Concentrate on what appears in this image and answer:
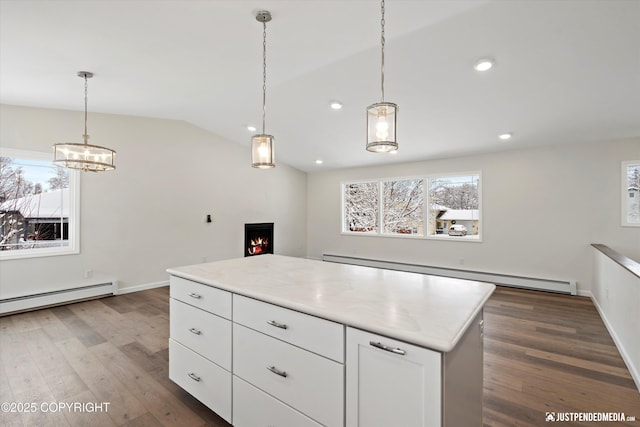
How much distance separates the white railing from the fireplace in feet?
19.2

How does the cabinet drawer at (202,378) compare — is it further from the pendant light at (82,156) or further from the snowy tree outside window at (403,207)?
the snowy tree outside window at (403,207)

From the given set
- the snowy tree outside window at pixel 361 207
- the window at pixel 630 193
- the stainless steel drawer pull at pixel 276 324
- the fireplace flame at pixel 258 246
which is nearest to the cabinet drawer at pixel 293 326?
the stainless steel drawer pull at pixel 276 324

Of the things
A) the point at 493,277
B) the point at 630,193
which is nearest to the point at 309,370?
the point at 493,277

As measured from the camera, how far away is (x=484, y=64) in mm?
3002

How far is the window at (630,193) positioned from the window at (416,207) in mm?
1884

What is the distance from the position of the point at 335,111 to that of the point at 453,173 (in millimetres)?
2779

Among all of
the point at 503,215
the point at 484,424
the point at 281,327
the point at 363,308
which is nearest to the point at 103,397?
the point at 281,327

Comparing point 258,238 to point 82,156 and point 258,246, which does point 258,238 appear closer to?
point 258,246

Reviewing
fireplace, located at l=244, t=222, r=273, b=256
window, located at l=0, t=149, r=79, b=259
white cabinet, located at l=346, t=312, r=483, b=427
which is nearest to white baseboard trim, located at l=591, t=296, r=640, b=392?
white cabinet, located at l=346, t=312, r=483, b=427

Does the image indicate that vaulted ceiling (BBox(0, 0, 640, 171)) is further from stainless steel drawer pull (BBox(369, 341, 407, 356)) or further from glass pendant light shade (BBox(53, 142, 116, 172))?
stainless steel drawer pull (BBox(369, 341, 407, 356))

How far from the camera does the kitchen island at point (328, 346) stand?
3.57 feet

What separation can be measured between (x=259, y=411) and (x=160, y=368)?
1.42 metres

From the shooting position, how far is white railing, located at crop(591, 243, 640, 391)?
2355 millimetres

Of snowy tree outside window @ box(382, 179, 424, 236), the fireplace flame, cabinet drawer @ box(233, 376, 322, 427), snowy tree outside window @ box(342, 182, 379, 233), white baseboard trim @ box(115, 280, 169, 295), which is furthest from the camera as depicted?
snowy tree outside window @ box(342, 182, 379, 233)
